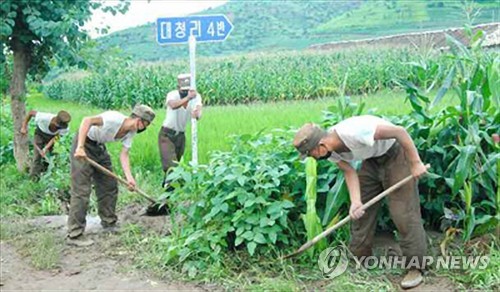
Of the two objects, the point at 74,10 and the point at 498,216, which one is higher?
the point at 74,10

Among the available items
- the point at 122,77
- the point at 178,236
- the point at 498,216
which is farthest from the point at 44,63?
the point at 122,77

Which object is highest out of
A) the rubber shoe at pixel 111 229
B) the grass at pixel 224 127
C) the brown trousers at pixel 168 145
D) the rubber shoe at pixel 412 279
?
the brown trousers at pixel 168 145

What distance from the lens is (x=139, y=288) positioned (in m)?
5.71

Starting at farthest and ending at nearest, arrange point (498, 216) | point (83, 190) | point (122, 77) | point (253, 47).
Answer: point (253, 47), point (122, 77), point (83, 190), point (498, 216)

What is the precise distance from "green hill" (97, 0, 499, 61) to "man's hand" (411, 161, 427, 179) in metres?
35.3

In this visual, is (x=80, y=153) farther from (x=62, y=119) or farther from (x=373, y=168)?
(x=373, y=168)

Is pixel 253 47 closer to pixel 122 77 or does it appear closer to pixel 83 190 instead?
pixel 122 77

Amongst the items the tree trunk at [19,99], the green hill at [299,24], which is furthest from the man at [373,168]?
the green hill at [299,24]

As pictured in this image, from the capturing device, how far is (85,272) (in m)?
6.21

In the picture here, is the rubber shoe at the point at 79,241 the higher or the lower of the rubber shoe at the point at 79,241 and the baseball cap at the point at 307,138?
the lower

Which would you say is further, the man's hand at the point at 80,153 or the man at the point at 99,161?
the man at the point at 99,161

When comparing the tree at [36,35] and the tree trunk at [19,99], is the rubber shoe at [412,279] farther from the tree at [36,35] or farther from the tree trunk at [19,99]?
the tree trunk at [19,99]

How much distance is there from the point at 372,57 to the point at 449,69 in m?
18.5

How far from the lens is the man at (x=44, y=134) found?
9.57 m
